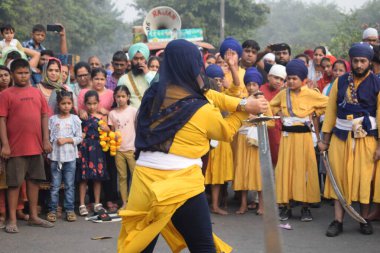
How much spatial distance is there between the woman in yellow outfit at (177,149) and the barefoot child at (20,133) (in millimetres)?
3083

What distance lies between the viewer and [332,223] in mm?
7020

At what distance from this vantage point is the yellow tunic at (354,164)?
6863mm

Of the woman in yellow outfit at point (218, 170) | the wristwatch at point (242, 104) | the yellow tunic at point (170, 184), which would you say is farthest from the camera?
the woman in yellow outfit at point (218, 170)

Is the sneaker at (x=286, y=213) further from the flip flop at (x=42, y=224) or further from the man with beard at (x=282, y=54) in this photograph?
the man with beard at (x=282, y=54)

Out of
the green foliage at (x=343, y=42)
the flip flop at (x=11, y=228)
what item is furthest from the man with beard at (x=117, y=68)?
the green foliage at (x=343, y=42)

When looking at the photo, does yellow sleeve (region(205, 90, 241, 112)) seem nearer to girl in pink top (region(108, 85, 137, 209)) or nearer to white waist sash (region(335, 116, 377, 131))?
white waist sash (region(335, 116, 377, 131))

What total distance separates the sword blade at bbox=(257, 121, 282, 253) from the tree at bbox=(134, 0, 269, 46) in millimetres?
36696

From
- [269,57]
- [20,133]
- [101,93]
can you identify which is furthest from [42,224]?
[269,57]

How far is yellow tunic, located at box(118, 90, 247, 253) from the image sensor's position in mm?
4234

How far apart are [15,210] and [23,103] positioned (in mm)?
1207

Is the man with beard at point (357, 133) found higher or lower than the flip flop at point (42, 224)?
higher

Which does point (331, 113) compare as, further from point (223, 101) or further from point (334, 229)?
point (223, 101)

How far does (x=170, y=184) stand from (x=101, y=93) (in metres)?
4.51

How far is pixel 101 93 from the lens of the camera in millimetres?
8539
